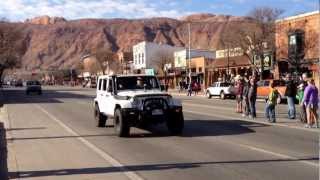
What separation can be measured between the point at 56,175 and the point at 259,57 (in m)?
54.0

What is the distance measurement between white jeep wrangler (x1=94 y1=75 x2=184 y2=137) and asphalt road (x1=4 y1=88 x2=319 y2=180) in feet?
1.56

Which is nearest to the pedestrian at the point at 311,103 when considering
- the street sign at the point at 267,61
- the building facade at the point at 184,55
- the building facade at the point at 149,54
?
the street sign at the point at 267,61

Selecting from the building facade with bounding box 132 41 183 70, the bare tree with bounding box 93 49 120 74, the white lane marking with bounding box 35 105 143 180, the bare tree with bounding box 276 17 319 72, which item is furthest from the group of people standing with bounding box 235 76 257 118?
the bare tree with bounding box 93 49 120 74

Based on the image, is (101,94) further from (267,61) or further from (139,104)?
(267,61)

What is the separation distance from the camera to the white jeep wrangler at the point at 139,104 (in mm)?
18078

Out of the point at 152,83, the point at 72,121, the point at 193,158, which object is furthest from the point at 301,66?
the point at 193,158

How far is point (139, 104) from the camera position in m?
18.1

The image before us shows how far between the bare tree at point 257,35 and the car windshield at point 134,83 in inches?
1684

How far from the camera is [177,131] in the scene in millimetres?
18781

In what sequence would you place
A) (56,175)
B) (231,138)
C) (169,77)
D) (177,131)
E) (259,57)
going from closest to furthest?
(56,175), (231,138), (177,131), (259,57), (169,77)

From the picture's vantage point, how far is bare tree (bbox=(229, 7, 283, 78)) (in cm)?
6331

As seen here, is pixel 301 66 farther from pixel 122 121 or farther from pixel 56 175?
pixel 56 175

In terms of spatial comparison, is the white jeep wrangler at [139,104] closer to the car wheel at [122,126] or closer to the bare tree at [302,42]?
the car wheel at [122,126]

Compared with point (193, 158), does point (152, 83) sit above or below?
above
